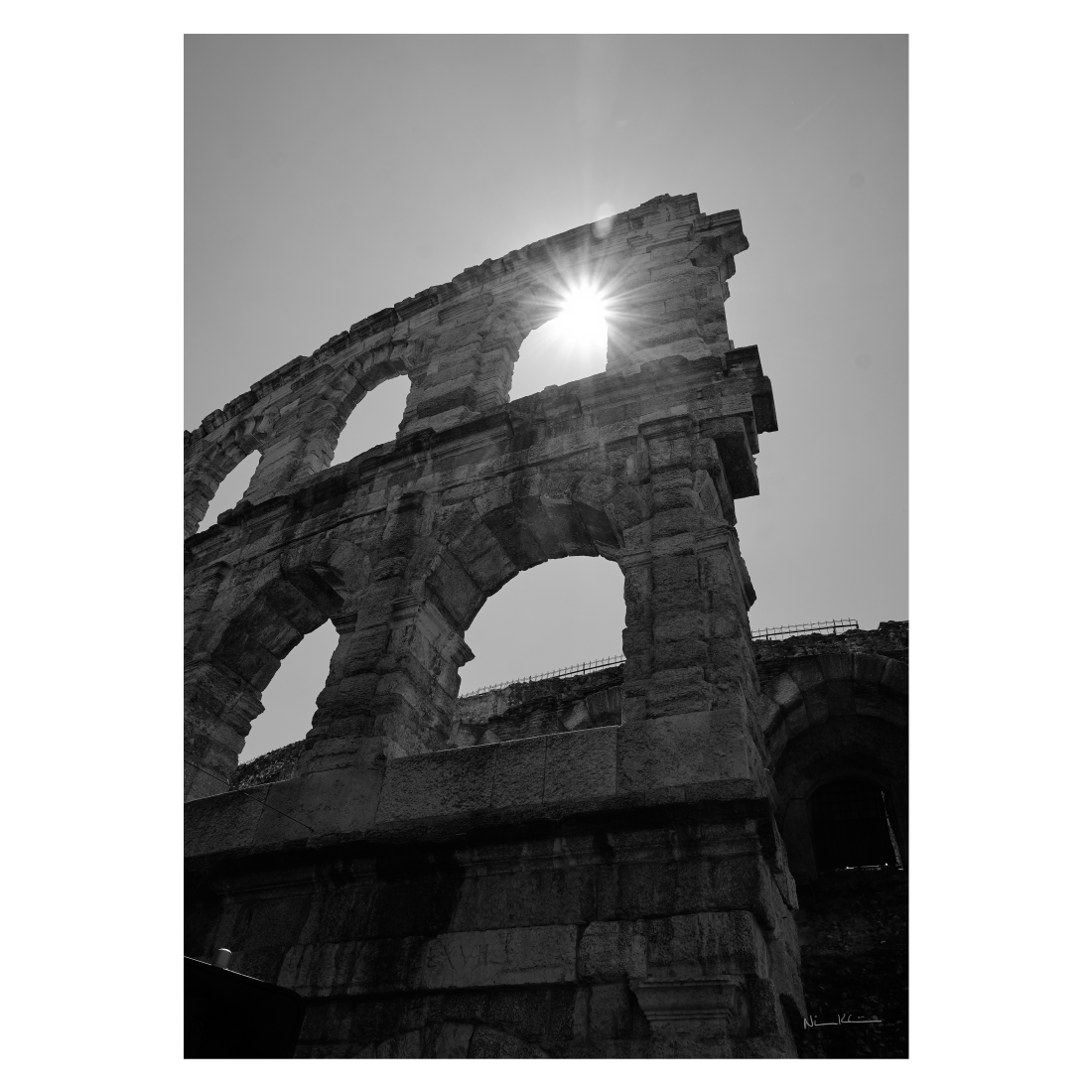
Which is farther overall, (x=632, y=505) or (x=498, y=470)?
(x=498, y=470)

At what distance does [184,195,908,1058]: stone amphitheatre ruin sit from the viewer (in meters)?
3.69

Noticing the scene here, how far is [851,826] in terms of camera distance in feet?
31.0

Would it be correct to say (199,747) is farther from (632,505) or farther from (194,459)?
(194,459)

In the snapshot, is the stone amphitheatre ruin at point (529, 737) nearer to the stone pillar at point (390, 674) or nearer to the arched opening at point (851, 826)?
the stone pillar at point (390, 674)

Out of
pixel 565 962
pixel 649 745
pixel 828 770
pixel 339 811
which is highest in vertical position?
pixel 828 770

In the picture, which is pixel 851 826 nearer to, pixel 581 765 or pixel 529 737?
pixel 529 737

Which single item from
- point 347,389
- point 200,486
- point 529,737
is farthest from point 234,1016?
point 200,486

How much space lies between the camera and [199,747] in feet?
22.5

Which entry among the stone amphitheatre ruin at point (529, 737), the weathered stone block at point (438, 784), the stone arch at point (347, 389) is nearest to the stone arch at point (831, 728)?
the stone amphitheatre ruin at point (529, 737)

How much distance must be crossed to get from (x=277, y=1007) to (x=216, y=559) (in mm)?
6847

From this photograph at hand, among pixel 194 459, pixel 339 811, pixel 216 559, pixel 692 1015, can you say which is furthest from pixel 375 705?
pixel 194 459

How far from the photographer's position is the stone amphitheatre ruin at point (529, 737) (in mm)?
3689

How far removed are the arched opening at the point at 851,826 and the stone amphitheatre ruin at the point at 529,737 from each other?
0.16 meters
